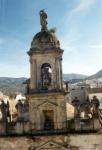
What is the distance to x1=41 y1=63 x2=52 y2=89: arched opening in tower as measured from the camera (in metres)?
21.7

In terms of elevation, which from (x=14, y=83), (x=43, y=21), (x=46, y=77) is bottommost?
(x=46, y=77)

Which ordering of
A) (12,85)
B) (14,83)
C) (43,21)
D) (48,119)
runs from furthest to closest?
1. (14,83)
2. (12,85)
3. (43,21)
4. (48,119)

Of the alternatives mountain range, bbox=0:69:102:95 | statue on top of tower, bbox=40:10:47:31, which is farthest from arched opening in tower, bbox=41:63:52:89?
mountain range, bbox=0:69:102:95

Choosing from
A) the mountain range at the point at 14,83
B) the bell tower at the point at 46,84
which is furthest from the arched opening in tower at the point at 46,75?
the mountain range at the point at 14,83

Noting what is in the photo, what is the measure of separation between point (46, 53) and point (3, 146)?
18.8 ft

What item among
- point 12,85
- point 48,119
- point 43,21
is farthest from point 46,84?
→ point 12,85

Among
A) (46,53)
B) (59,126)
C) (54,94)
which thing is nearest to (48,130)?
(59,126)

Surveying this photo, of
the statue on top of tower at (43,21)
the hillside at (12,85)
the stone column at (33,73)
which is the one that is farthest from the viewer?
the hillside at (12,85)

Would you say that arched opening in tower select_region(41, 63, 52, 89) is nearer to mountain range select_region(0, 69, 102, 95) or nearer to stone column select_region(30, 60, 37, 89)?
stone column select_region(30, 60, 37, 89)

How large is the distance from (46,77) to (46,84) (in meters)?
0.42

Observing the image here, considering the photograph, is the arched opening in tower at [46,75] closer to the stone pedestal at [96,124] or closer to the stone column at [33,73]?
the stone column at [33,73]

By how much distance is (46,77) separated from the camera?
71.5ft

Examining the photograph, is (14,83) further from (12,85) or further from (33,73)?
(33,73)

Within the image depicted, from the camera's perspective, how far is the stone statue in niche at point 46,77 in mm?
21656
